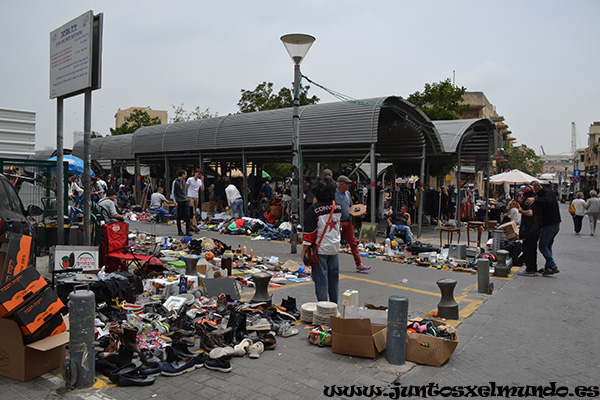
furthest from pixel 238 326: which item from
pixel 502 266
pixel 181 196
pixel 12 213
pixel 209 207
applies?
pixel 209 207

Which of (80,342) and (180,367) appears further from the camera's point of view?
(180,367)

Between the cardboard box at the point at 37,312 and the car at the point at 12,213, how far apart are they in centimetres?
228

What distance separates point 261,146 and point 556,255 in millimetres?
10207

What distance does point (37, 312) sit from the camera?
4.16 meters

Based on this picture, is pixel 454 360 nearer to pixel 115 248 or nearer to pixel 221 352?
pixel 221 352

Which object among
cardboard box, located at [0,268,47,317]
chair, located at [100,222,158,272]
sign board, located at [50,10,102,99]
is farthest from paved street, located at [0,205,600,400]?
sign board, located at [50,10,102,99]

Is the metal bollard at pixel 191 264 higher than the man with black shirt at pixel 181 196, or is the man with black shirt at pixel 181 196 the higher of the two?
the man with black shirt at pixel 181 196

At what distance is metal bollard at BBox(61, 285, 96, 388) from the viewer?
397 centimetres

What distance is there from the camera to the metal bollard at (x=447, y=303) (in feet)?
20.9

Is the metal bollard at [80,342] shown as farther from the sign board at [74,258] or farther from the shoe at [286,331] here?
the sign board at [74,258]

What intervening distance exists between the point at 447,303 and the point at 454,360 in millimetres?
1606

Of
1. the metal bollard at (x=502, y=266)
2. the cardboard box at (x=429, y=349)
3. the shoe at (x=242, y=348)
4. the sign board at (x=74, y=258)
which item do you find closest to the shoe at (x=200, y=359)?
the shoe at (x=242, y=348)

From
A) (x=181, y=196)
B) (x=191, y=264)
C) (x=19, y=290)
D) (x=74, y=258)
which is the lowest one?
(x=191, y=264)

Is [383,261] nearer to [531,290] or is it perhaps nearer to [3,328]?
[531,290]
